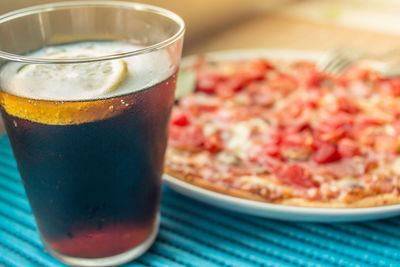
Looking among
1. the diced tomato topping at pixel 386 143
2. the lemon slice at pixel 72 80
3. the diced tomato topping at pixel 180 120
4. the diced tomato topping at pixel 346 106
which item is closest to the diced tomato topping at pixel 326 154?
the diced tomato topping at pixel 386 143

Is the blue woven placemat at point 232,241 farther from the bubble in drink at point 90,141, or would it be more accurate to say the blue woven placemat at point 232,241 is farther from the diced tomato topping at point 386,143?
the diced tomato topping at point 386,143

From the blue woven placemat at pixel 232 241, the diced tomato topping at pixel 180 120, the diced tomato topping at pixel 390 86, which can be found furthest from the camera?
the diced tomato topping at pixel 390 86

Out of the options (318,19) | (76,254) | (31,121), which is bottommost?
(318,19)

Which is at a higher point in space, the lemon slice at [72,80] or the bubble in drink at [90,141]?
the lemon slice at [72,80]

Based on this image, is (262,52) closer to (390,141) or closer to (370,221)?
(390,141)

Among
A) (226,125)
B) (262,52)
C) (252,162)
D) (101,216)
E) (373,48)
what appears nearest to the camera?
(101,216)

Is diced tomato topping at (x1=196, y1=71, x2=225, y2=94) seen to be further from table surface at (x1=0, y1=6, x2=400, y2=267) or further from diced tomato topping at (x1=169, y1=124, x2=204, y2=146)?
table surface at (x1=0, y1=6, x2=400, y2=267)

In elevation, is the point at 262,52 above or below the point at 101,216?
below

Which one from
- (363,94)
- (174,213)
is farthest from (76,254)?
(363,94)

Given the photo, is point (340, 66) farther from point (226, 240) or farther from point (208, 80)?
point (226, 240)
